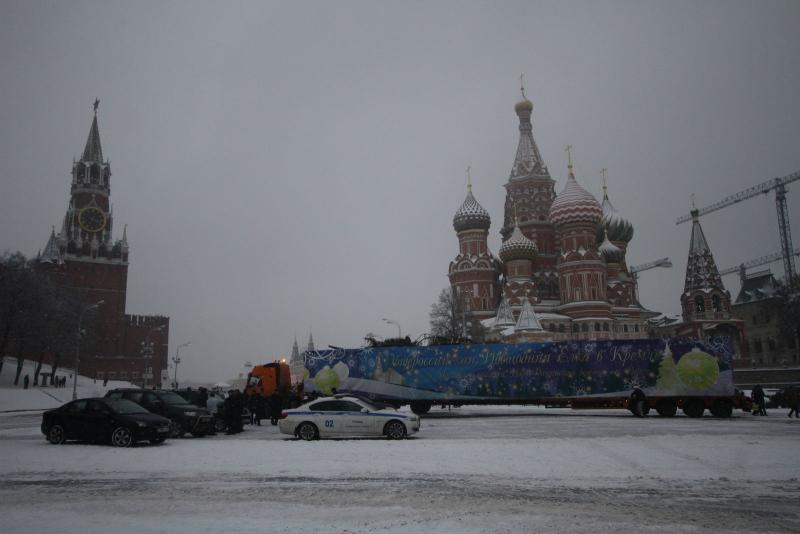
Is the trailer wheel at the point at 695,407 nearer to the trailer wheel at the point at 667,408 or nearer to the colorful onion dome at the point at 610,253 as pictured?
the trailer wheel at the point at 667,408

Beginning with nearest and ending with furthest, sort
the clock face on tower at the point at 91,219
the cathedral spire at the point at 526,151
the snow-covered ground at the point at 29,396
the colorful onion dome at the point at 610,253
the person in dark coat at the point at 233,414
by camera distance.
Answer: the person in dark coat at the point at 233,414
the snow-covered ground at the point at 29,396
the colorful onion dome at the point at 610,253
the cathedral spire at the point at 526,151
the clock face on tower at the point at 91,219

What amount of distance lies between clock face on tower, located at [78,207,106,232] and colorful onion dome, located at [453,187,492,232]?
6303cm

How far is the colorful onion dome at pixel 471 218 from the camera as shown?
80125 mm

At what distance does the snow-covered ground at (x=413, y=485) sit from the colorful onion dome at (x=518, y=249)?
5898 centimetres

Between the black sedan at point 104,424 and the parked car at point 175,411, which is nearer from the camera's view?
the black sedan at point 104,424

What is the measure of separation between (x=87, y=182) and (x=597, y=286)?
8587cm

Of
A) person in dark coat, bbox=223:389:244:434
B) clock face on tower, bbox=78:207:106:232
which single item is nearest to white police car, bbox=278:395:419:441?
person in dark coat, bbox=223:389:244:434

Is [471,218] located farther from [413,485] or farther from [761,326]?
[413,485]

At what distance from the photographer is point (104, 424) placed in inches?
606

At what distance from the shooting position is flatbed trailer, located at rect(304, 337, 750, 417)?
83.0 ft

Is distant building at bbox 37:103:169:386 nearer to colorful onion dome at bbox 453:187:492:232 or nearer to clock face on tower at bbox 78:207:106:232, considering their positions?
clock face on tower at bbox 78:207:106:232

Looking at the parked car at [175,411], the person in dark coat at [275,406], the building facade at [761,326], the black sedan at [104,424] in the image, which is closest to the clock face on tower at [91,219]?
the person in dark coat at [275,406]

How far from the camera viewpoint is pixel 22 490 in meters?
9.21

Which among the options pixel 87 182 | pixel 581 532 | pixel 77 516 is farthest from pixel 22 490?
pixel 87 182
